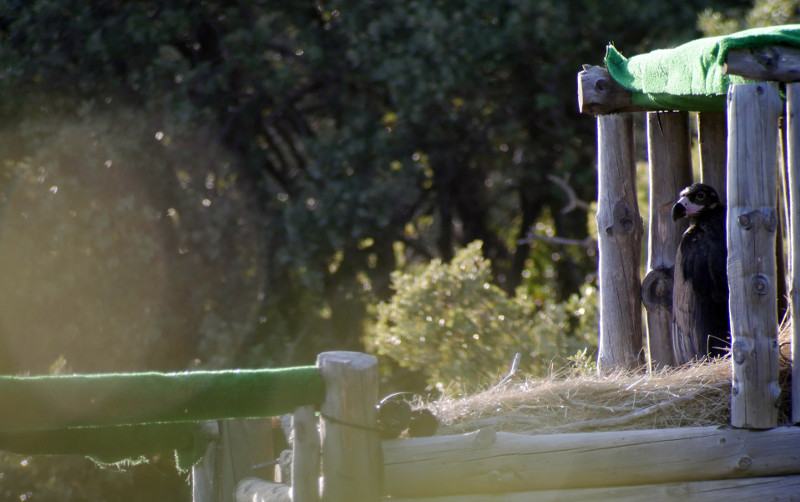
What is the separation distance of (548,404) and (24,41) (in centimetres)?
809

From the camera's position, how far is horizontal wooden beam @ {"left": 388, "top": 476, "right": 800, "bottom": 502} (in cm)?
347

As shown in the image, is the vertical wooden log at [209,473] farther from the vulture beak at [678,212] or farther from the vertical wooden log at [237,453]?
the vulture beak at [678,212]

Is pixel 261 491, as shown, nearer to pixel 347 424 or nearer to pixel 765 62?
pixel 347 424

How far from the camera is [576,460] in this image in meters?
3.47

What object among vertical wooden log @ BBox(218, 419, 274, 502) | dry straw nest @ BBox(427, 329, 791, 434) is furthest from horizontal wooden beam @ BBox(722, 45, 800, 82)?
vertical wooden log @ BBox(218, 419, 274, 502)

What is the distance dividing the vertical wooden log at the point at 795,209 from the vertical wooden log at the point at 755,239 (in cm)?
5

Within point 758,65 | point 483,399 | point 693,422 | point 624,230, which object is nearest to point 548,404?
point 483,399

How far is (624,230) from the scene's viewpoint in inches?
185

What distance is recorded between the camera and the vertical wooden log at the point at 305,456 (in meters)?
3.30

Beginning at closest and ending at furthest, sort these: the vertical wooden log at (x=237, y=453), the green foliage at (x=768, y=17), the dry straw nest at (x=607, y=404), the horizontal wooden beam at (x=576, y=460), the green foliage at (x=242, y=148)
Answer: the horizontal wooden beam at (x=576, y=460), the dry straw nest at (x=607, y=404), the vertical wooden log at (x=237, y=453), the green foliage at (x=768, y=17), the green foliage at (x=242, y=148)

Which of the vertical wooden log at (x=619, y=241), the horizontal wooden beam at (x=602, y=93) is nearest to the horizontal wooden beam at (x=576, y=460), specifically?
the vertical wooden log at (x=619, y=241)

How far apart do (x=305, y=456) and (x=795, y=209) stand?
6.82ft

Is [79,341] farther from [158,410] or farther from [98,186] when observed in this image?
[158,410]

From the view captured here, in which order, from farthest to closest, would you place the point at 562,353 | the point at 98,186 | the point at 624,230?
1. the point at 98,186
2. the point at 562,353
3. the point at 624,230
